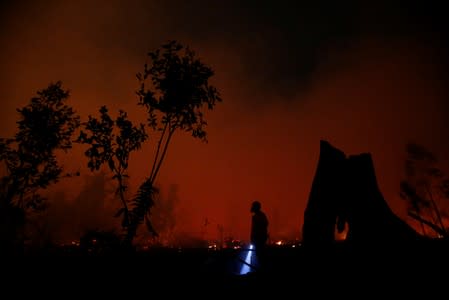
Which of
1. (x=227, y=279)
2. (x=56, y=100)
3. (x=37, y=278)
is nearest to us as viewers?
(x=227, y=279)

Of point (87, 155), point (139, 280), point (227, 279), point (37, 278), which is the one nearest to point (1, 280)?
point (37, 278)

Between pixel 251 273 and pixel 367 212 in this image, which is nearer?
pixel 367 212

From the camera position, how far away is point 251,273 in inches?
300

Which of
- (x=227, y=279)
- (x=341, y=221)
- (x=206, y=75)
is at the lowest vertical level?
(x=227, y=279)

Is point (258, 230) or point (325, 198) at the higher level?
point (325, 198)

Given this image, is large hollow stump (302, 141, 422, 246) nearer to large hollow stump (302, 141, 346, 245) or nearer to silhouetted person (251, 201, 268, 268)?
large hollow stump (302, 141, 346, 245)

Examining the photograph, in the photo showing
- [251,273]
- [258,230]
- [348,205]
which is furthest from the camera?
[258,230]

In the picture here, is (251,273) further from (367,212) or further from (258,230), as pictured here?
(367,212)

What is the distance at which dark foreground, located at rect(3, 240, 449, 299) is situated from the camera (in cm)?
557

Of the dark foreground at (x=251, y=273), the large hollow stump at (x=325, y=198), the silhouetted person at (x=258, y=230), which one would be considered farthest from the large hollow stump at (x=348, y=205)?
the silhouetted person at (x=258, y=230)

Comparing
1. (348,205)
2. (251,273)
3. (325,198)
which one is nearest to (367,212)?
(348,205)

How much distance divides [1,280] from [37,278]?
905 millimetres

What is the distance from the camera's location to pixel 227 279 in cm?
789

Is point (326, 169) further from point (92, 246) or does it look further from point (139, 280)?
point (92, 246)
